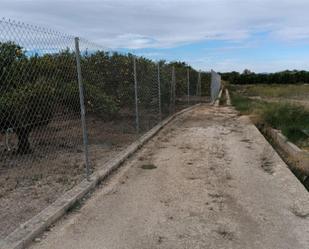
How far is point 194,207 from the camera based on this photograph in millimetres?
5883

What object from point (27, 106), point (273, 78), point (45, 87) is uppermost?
point (45, 87)

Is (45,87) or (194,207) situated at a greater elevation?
(45,87)

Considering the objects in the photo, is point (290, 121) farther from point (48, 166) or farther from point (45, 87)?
point (45, 87)

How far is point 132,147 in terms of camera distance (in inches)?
389

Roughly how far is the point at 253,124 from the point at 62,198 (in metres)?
10.4

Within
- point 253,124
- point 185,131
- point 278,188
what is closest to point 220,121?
point 253,124

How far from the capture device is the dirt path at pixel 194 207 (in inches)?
188

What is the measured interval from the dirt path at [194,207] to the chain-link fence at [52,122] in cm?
65

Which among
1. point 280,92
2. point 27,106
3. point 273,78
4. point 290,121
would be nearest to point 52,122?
point 27,106

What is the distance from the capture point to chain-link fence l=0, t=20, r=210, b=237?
593 cm

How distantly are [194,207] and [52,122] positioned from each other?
107 inches

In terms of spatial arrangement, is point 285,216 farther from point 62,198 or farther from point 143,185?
point 62,198

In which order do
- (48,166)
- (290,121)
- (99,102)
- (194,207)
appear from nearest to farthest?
(194,207), (48,166), (99,102), (290,121)

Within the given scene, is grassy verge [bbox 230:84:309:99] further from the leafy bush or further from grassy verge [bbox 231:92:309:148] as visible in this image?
the leafy bush
